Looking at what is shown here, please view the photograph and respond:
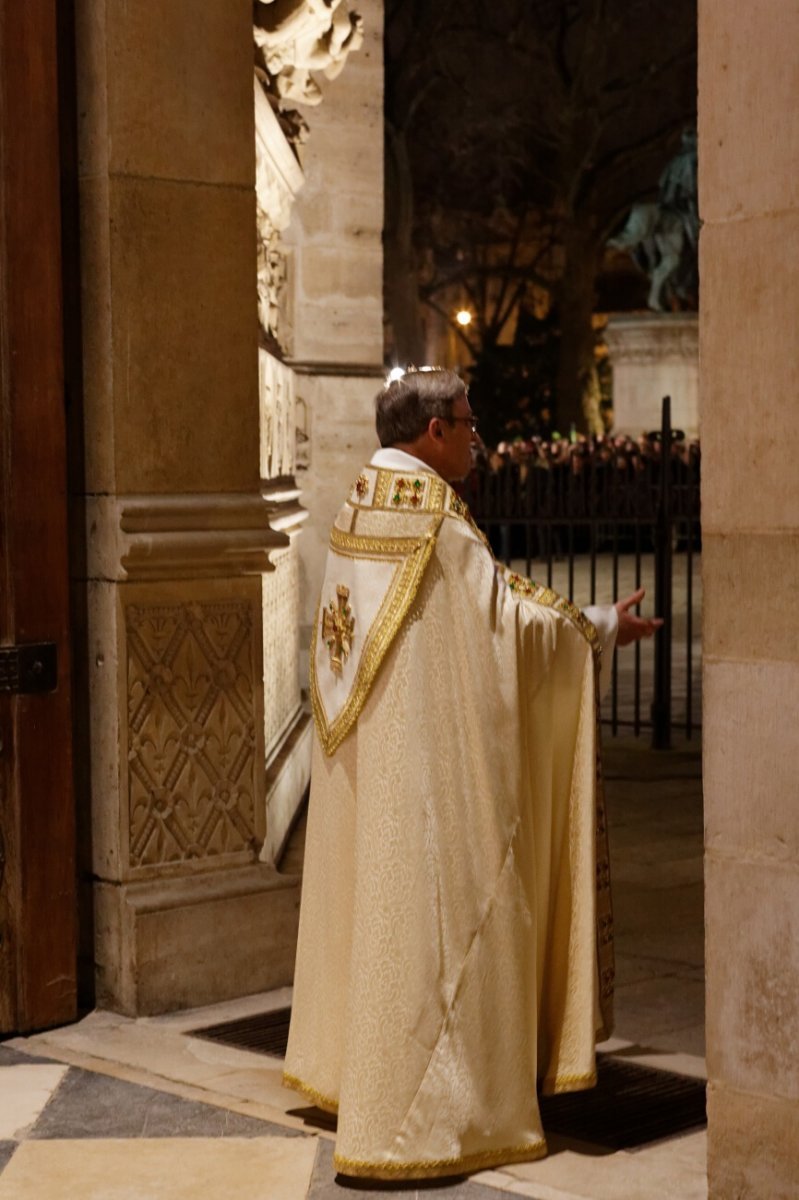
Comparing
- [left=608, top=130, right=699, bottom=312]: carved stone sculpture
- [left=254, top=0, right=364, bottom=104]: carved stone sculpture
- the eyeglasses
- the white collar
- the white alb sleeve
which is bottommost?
the white alb sleeve

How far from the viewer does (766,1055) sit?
3967 millimetres

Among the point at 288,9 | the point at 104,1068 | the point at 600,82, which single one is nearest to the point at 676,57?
the point at 600,82

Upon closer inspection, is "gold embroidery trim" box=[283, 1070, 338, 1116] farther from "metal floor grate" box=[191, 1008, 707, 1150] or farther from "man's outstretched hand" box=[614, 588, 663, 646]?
"man's outstretched hand" box=[614, 588, 663, 646]

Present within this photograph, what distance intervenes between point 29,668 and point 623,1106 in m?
2.08

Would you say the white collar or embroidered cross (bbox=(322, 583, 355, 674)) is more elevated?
the white collar

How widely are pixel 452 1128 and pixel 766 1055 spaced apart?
2.64 ft

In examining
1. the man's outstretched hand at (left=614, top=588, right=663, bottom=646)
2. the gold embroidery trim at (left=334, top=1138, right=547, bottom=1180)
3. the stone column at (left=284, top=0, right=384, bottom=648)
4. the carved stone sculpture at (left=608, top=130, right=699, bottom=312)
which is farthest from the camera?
the carved stone sculpture at (left=608, top=130, right=699, bottom=312)

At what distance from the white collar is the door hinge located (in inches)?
61.6

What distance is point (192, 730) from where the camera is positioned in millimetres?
6117

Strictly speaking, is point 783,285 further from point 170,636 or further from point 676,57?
point 676,57

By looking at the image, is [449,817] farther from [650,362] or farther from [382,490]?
[650,362]

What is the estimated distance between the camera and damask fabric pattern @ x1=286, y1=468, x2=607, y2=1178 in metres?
4.45

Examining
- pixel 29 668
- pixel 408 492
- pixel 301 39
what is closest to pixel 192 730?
pixel 29 668

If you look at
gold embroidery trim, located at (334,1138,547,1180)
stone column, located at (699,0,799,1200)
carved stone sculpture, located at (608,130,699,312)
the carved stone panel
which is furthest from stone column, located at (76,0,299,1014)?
carved stone sculpture, located at (608,130,699,312)
